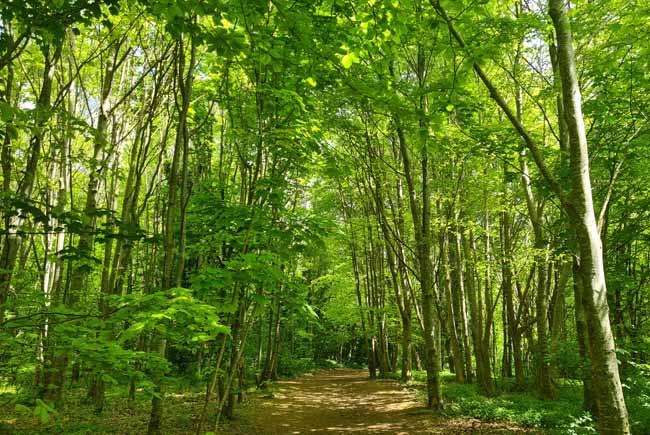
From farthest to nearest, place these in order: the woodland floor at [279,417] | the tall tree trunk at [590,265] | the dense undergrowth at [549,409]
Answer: the woodland floor at [279,417] → the dense undergrowth at [549,409] → the tall tree trunk at [590,265]

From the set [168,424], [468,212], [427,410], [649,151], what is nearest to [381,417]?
[427,410]

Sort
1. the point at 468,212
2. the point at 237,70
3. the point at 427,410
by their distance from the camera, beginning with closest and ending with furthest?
the point at 237,70 < the point at 427,410 < the point at 468,212

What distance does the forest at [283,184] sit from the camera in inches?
124

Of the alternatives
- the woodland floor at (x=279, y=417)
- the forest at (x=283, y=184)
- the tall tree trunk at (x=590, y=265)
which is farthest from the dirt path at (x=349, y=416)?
the tall tree trunk at (x=590, y=265)

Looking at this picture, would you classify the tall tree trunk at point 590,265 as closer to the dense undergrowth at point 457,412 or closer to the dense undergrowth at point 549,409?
the dense undergrowth at point 457,412

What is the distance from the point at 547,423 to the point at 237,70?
997 cm

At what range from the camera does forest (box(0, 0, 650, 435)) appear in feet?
10.4

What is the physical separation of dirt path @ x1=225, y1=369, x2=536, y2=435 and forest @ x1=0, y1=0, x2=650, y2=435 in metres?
0.11

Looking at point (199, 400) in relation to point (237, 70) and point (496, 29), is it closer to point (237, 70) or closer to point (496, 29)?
point (237, 70)

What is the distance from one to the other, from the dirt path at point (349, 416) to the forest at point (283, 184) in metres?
0.11

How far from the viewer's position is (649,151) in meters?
8.23

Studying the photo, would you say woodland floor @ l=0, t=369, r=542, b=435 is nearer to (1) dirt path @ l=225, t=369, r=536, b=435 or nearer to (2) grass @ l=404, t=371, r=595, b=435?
(1) dirt path @ l=225, t=369, r=536, b=435

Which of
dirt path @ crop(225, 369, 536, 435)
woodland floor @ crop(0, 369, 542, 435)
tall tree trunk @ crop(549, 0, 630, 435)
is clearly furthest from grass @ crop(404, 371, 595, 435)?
tall tree trunk @ crop(549, 0, 630, 435)

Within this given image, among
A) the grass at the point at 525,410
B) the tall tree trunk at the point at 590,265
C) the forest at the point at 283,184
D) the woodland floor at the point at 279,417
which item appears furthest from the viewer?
the woodland floor at the point at 279,417
